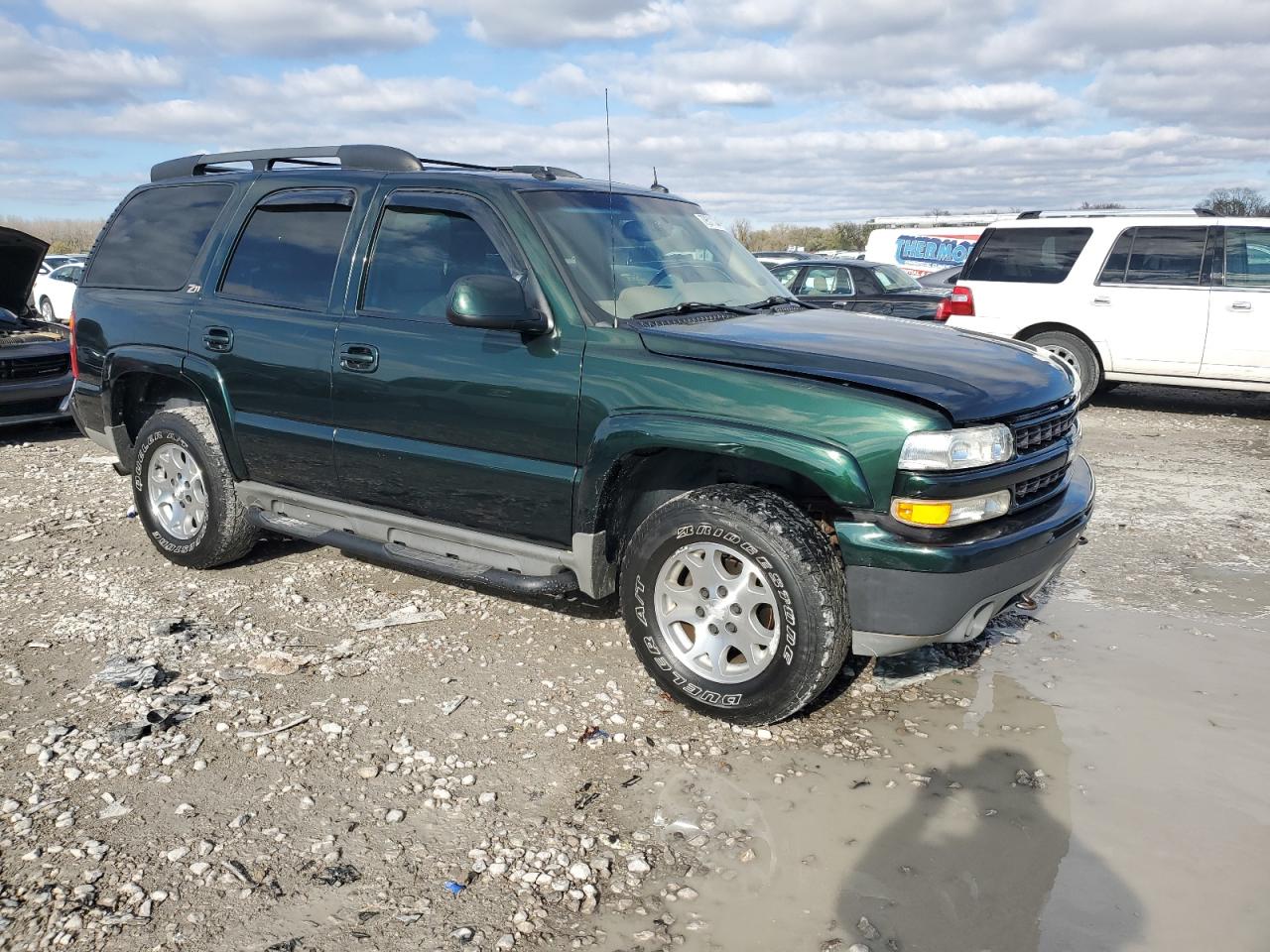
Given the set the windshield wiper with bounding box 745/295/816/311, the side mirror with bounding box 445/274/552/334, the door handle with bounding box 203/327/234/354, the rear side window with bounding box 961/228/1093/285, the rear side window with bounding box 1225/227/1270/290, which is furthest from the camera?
the rear side window with bounding box 961/228/1093/285

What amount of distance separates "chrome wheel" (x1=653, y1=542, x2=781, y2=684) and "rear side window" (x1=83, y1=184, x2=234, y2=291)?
10.3 ft

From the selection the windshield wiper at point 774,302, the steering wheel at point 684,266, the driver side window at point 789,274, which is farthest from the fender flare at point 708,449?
the driver side window at point 789,274

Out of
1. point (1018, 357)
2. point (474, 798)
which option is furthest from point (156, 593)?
point (1018, 357)

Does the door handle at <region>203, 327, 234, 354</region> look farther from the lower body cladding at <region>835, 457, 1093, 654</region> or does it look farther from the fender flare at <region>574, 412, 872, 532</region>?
the lower body cladding at <region>835, 457, 1093, 654</region>

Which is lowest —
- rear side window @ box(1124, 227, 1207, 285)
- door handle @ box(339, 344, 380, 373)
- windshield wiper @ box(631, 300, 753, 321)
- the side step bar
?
the side step bar

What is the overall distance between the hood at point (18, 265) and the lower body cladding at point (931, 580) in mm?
8054

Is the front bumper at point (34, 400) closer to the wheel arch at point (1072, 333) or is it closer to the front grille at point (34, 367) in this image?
the front grille at point (34, 367)

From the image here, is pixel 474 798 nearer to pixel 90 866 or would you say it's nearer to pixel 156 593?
pixel 90 866

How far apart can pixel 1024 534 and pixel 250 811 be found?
2.66 meters

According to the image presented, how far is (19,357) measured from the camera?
864cm

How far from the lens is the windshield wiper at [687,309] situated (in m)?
3.85

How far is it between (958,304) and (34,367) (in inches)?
351

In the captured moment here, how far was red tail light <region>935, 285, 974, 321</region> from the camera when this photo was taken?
10375mm

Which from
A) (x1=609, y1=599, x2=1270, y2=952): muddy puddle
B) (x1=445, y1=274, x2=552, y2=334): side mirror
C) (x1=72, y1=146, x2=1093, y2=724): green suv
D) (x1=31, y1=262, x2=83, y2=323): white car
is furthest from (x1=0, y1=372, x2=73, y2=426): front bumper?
(x1=31, y1=262, x2=83, y2=323): white car
